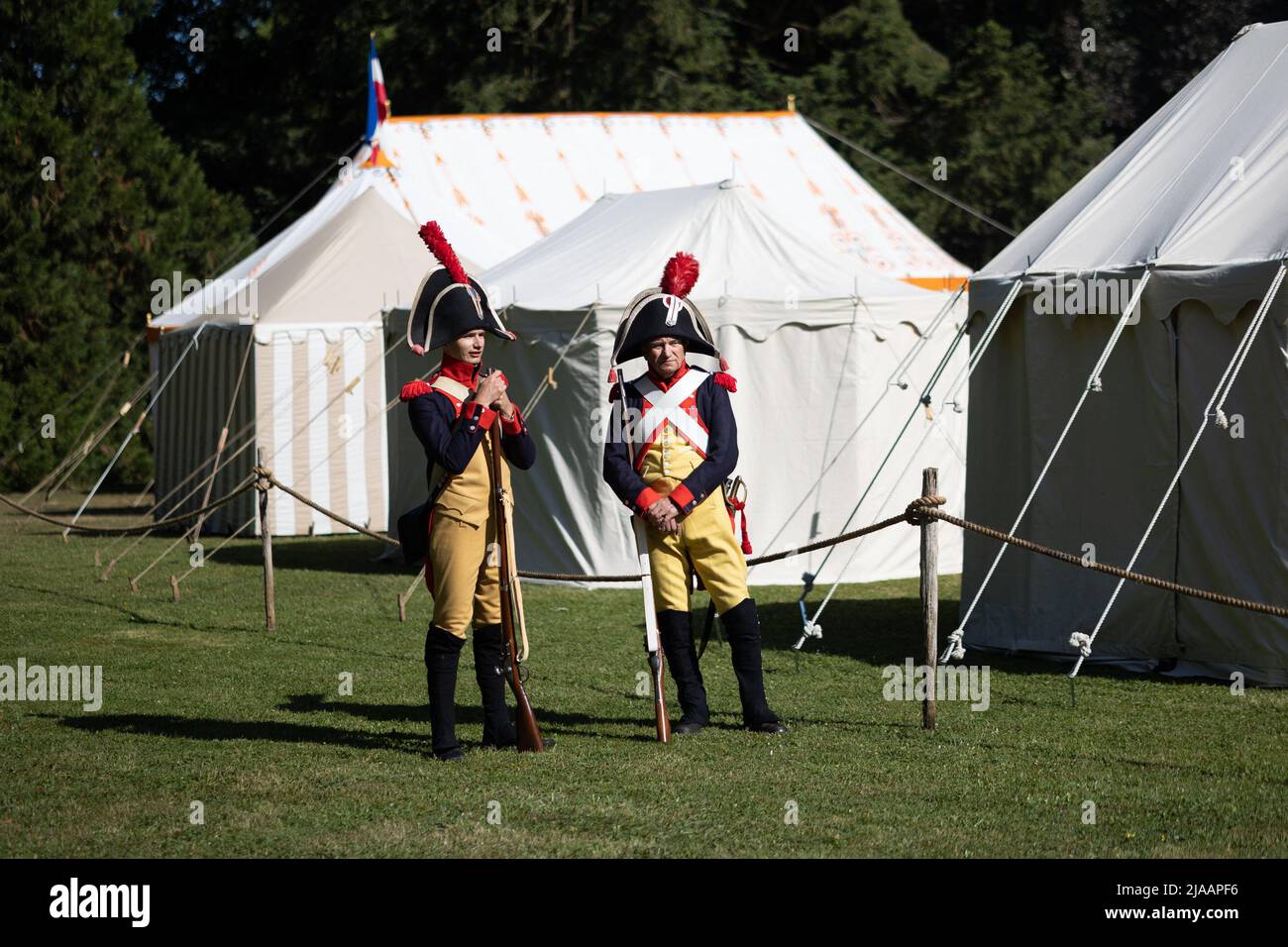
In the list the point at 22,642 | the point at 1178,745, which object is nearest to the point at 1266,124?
the point at 1178,745

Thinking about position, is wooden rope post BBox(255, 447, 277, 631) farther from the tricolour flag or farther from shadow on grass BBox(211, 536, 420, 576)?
the tricolour flag

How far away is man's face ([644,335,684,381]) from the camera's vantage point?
22.5 feet

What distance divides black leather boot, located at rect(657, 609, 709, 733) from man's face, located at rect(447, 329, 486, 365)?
130cm

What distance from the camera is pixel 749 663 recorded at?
6.95 meters

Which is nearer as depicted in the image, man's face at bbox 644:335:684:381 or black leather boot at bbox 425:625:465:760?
black leather boot at bbox 425:625:465:760

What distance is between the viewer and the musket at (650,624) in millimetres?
6820

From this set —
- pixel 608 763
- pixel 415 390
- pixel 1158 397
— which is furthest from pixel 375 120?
pixel 608 763

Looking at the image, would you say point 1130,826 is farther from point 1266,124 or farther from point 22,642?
point 22,642

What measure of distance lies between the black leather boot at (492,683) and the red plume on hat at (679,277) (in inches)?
60.5

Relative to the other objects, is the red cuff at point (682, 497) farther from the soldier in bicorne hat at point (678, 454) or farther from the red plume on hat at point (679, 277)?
the red plume on hat at point (679, 277)

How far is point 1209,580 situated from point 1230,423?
781 millimetres

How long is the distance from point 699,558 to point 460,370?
1223 mm

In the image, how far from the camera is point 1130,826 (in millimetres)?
5598

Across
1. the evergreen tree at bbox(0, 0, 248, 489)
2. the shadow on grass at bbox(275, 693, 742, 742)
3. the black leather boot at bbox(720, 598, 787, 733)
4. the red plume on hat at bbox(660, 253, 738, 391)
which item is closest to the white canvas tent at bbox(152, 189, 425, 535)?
the evergreen tree at bbox(0, 0, 248, 489)
